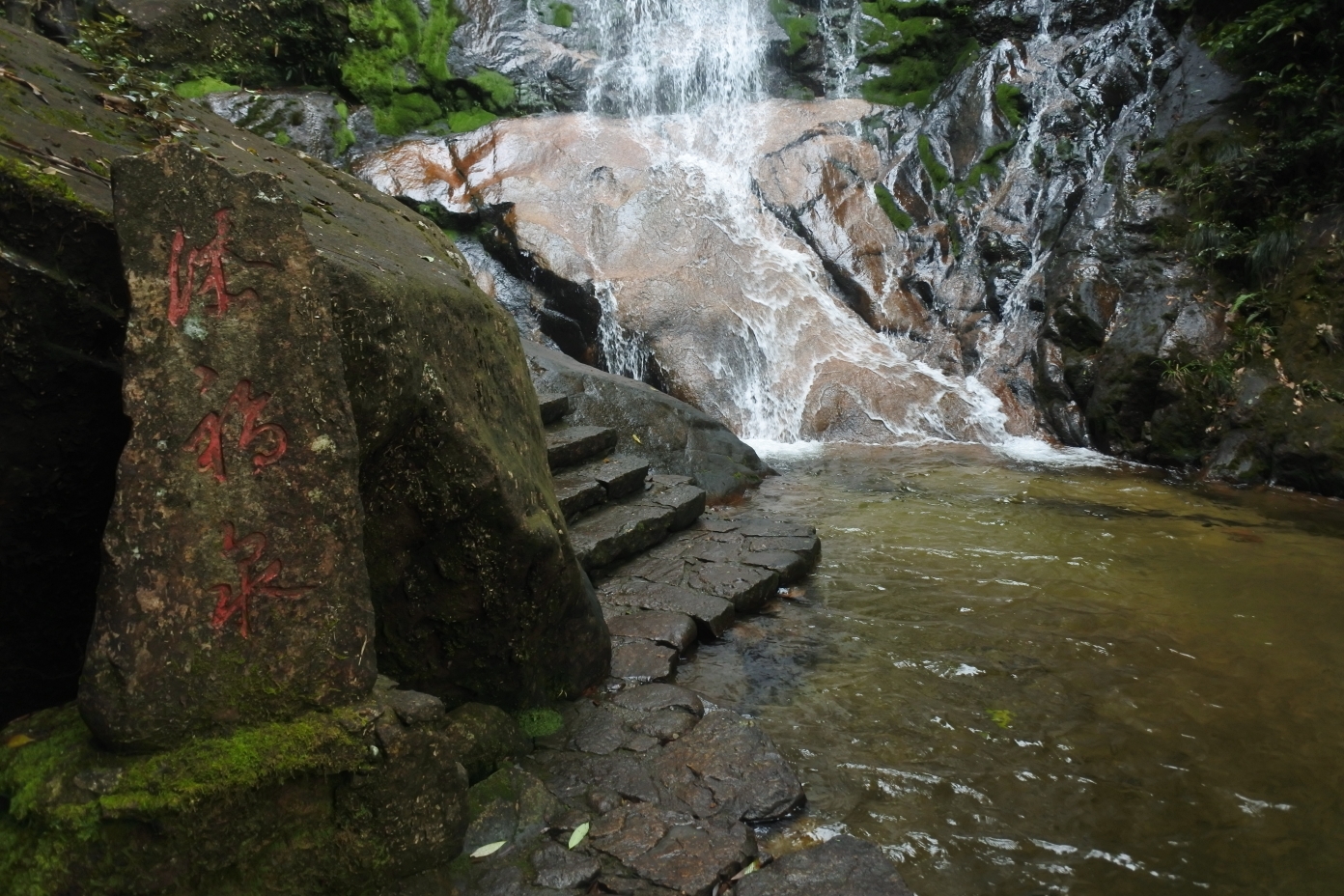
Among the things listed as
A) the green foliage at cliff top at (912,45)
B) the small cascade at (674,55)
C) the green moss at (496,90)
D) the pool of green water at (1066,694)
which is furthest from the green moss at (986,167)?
the green moss at (496,90)

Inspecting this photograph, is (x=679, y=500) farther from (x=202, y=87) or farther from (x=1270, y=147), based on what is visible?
(x=202, y=87)

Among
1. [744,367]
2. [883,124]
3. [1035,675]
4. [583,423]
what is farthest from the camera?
[883,124]

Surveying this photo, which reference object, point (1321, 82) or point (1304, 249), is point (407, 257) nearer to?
point (1304, 249)

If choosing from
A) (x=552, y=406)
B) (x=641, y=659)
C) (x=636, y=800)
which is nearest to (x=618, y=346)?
(x=552, y=406)

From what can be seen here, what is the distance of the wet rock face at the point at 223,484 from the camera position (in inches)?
72.5

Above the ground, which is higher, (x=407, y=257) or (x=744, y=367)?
(x=407, y=257)

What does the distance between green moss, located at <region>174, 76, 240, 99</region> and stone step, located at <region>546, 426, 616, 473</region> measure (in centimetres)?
976

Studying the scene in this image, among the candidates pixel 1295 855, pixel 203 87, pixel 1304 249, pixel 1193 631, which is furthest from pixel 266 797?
pixel 203 87

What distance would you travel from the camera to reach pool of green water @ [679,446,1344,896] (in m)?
2.65

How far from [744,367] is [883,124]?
6.19m

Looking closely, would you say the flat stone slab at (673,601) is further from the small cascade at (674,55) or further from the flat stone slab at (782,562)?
the small cascade at (674,55)

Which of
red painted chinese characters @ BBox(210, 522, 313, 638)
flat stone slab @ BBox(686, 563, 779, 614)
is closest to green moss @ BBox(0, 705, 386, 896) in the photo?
red painted chinese characters @ BBox(210, 522, 313, 638)

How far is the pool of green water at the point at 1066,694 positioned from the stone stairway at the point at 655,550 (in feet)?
0.60

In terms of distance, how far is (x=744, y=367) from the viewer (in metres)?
10.4
